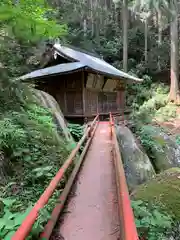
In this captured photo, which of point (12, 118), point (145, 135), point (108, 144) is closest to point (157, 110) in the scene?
point (145, 135)

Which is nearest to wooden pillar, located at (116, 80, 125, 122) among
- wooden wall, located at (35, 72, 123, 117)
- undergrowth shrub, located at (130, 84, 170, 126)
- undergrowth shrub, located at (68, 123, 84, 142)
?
undergrowth shrub, located at (130, 84, 170, 126)

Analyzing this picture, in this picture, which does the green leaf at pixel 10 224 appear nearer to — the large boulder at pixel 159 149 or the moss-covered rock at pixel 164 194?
the moss-covered rock at pixel 164 194

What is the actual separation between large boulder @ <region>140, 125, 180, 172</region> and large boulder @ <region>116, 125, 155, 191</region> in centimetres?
119

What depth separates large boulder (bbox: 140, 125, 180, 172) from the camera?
434 inches

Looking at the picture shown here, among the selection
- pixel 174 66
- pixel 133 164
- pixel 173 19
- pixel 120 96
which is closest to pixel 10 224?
pixel 133 164

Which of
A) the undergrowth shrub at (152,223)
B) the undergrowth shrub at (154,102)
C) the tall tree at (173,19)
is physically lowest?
the undergrowth shrub at (152,223)

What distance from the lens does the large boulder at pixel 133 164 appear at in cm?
872

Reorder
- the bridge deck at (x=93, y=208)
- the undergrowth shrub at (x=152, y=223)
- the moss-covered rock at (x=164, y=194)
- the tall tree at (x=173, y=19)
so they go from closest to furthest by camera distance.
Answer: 1. the bridge deck at (x=93, y=208)
2. the undergrowth shrub at (x=152, y=223)
3. the moss-covered rock at (x=164, y=194)
4. the tall tree at (x=173, y=19)

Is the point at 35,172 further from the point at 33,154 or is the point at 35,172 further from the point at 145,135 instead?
the point at 145,135

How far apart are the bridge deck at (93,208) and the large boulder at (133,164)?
8.77ft

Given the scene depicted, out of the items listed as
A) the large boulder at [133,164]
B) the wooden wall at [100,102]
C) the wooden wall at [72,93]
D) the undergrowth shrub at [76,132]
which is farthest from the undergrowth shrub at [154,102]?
the large boulder at [133,164]

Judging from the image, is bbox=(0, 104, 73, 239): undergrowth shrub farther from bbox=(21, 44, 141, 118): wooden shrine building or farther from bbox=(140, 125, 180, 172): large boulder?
bbox=(21, 44, 141, 118): wooden shrine building

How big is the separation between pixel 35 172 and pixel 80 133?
22.5 feet

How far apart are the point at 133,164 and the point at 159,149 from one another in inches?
111
